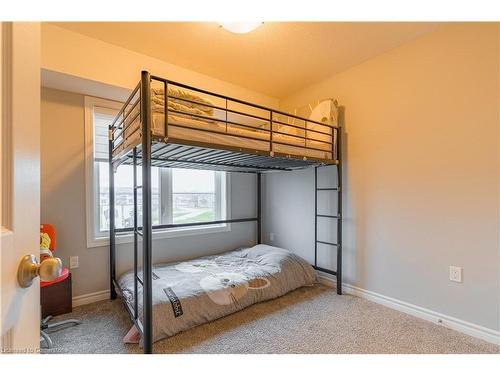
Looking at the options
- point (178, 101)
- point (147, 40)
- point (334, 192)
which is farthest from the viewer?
point (334, 192)

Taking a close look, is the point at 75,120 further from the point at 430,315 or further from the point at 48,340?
the point at 430,315

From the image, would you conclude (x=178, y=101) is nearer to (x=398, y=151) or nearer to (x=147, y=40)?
(x=147, y=40)

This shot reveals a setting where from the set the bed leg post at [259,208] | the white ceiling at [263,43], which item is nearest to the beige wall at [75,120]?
the white ceiling at [263,43]

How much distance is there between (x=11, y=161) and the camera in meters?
0.48

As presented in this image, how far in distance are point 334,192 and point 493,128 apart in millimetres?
1342

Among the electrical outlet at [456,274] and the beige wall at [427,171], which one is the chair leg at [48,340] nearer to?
the beige wall at [427,171]

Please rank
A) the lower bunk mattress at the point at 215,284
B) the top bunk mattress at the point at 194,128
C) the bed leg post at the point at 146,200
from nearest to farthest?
the bed leg post at the point at 146,200
the top bunk mattress at the point at 194,128
the lower bunk mattress at the point at 215,284

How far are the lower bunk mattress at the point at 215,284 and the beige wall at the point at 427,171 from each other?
2.20 ft

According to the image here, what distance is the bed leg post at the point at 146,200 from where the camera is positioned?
54.9 inches

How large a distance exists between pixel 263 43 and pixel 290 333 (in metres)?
2.35

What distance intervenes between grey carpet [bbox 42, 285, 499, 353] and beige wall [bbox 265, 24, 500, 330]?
27 cm

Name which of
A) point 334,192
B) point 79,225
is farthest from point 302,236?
point 79,225

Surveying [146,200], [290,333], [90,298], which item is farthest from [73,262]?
[290,333]

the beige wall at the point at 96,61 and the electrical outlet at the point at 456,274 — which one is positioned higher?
the beige wall at the point at 96,61
